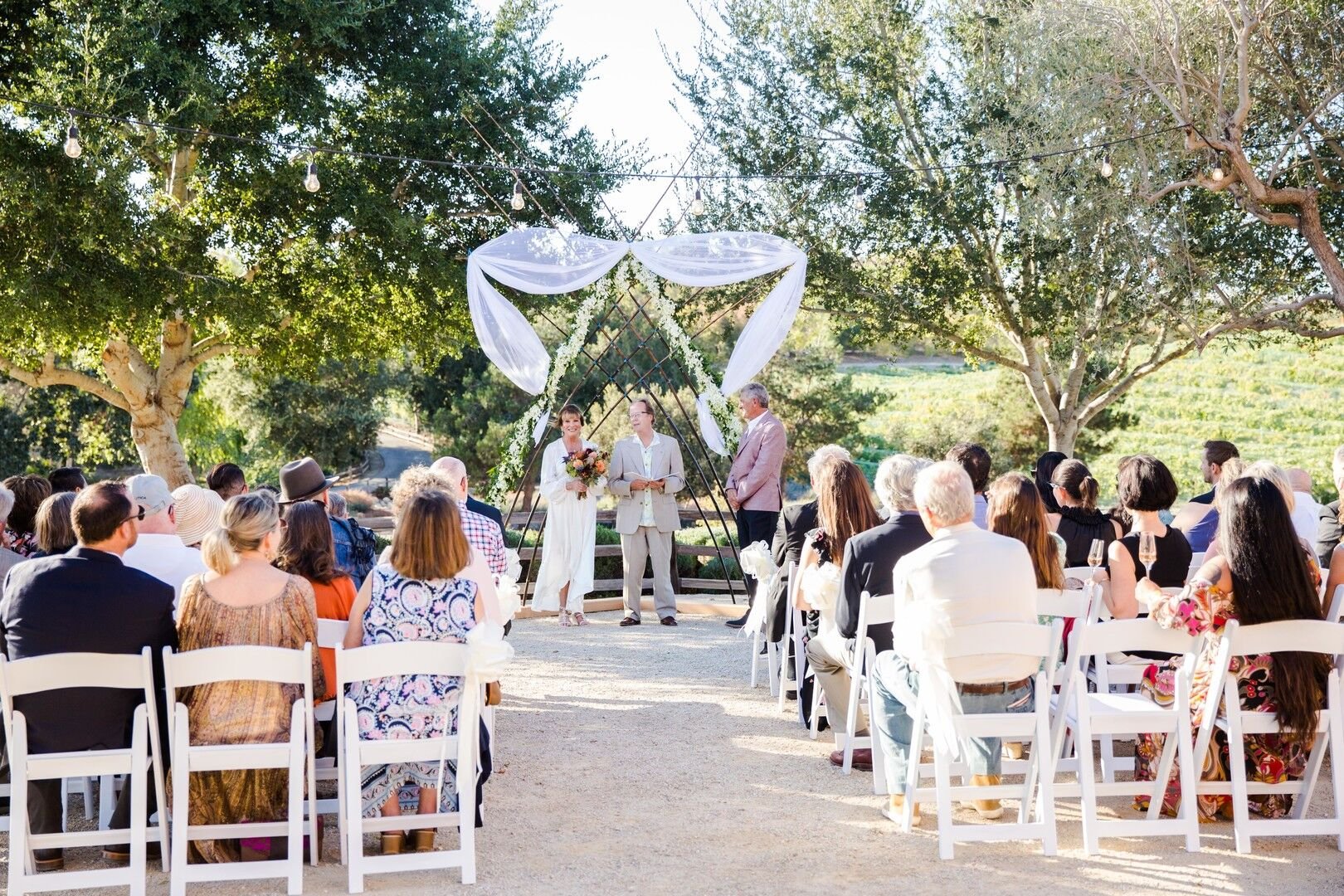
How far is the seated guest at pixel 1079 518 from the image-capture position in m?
5.96

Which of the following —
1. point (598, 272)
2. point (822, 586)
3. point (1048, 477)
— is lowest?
point (822, 586)

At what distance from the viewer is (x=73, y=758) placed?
151 inches

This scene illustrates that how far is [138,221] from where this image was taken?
1207 cm

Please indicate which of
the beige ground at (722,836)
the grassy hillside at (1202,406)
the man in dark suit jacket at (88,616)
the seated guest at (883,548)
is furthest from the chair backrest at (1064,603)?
the grassy hillside at (1202,406)

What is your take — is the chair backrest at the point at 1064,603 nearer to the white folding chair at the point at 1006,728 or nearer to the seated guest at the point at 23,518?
the white folding chair at the point at 1006,728

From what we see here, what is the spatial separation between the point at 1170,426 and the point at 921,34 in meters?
16.0

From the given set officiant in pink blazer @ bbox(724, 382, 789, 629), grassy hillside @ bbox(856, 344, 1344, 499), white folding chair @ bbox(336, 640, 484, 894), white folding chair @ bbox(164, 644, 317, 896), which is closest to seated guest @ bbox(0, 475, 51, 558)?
white folding chair @ bbox(164, 644, 317, 896)

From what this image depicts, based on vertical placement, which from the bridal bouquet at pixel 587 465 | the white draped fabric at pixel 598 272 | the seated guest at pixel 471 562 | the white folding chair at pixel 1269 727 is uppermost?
the white draped fabric at pixel 598 272

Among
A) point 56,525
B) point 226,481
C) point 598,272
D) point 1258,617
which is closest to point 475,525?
point 226,481

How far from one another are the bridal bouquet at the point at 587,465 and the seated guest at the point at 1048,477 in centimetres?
360

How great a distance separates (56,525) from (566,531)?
530 cm

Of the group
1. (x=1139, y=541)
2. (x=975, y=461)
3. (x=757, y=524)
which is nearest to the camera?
(x=1139, y=541)

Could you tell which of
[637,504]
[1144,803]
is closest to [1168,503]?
[1144,803]

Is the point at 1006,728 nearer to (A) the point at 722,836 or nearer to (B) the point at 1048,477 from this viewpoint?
(A) the point at 722,836
